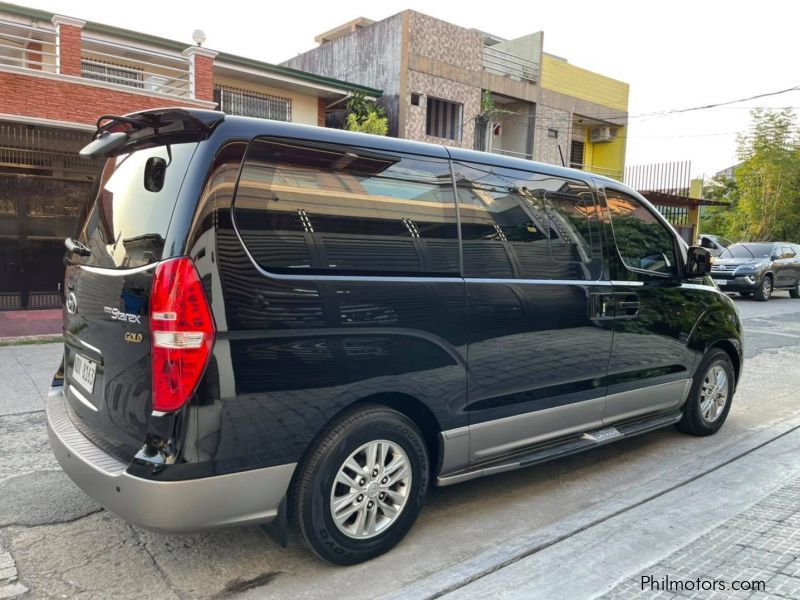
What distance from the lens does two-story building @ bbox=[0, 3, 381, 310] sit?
35.6 ft

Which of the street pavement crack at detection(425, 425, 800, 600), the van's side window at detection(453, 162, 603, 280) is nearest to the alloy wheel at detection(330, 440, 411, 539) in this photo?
the street pavement crack at detection(425, 425, 800, 600)

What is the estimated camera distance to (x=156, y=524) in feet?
8.18

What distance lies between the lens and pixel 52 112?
428 inches

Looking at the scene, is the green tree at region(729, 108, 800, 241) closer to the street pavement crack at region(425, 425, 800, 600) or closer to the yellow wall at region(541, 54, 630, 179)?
the yellow wall at region(541, 54, 630, 179)

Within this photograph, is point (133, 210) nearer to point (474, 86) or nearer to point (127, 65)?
point (127, 65)

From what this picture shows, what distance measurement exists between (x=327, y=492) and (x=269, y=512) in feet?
0.87

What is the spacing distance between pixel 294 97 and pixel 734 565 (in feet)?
52.7

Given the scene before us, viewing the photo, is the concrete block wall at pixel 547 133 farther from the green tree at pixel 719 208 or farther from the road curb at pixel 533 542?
the road curb at pixel 533 542

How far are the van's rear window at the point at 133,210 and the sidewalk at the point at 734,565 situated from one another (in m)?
2.43

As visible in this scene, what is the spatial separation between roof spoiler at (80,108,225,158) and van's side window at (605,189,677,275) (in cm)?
274

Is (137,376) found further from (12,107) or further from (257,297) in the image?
(12,107)

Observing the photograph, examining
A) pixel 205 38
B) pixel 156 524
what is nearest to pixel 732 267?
pixel 205 38

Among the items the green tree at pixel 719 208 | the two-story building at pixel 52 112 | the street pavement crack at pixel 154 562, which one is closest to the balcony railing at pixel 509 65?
the two-story building at pixel 52 112

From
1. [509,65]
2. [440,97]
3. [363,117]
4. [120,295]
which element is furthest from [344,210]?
[509,65]
